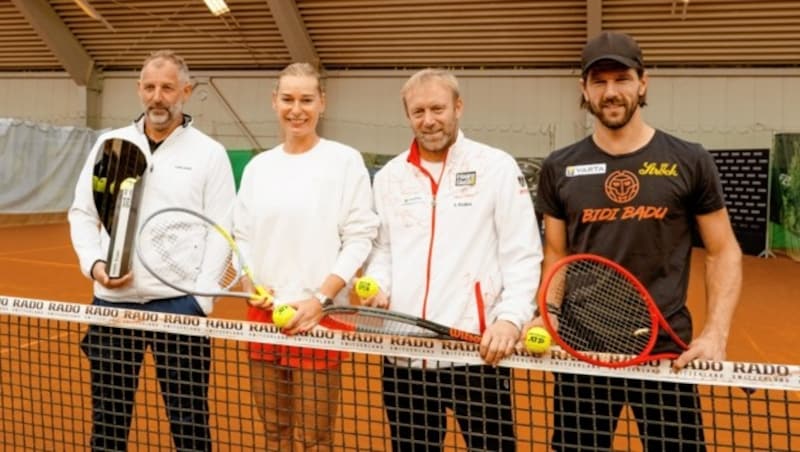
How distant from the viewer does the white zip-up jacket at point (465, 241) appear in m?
1.85

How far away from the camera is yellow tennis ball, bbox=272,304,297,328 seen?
68.5 inches

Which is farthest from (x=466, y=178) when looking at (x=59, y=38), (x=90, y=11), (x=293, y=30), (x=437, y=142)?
(x=59, y=38)

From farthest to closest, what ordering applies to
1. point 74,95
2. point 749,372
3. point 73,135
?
point 74,95 → point 73,135 → point 749,372

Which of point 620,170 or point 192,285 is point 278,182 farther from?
point 620,170

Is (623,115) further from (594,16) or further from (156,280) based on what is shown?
(594,16)

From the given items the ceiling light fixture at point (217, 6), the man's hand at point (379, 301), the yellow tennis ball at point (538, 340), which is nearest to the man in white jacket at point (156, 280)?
the man's hand at point (379, 301)

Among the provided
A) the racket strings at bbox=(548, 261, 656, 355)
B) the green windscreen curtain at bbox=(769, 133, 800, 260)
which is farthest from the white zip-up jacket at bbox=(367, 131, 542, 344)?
the green windscreen curtain at bbox=(769, 133, 800, 260)

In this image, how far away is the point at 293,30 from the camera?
12617 millimetres

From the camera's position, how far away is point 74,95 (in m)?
15.4

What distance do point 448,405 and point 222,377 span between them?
6.73 ft

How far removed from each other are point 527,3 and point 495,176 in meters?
10.5

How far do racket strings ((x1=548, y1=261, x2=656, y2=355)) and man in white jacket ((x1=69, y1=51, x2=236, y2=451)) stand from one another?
1.17m

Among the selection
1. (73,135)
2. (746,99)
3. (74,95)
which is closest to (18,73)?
(74,95)

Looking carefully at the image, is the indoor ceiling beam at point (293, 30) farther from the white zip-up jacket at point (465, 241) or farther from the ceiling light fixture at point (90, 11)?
the white zip-up jacket at point (465, 241)
